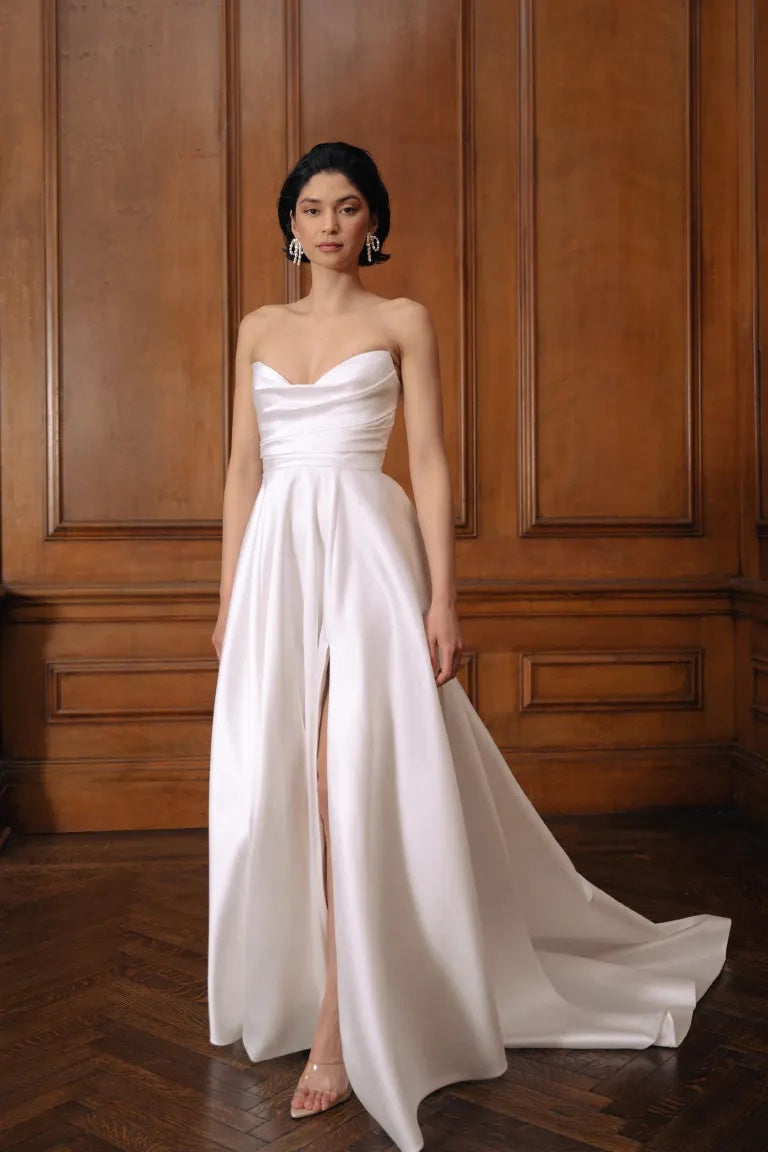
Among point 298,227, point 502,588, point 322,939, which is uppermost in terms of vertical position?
point 298,227

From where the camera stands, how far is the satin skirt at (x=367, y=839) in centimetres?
203

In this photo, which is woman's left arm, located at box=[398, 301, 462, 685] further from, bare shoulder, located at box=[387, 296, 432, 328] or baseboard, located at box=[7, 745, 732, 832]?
baseboard, located at box=[7, 745, 732, 832]

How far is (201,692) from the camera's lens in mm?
4207

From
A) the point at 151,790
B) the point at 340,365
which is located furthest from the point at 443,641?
the point at 151,790

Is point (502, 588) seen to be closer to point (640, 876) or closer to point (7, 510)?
point (640, 876)

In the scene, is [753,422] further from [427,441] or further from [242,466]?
[242,466]

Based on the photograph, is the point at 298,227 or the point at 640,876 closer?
the point at 298,227

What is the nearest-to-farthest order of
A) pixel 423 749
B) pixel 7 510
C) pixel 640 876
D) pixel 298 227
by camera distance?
pixel 423 749
pixel 298 227
pixel 640 876
pixel 7 510

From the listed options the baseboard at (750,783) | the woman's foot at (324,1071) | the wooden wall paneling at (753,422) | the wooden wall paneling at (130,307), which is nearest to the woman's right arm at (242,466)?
the woman's foot at (324,1071)

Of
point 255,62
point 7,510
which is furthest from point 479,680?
point 255,62

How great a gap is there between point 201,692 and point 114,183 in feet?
6.28

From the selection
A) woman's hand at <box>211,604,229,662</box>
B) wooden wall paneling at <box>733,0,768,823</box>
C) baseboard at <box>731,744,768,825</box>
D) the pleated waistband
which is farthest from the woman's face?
baseboard at <box>731,744,768,825</box>

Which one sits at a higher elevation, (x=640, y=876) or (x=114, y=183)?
(x=114, y=183)

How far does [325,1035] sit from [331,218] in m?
1.60
